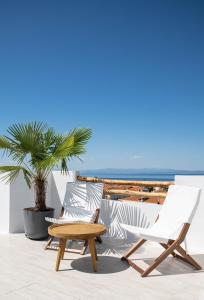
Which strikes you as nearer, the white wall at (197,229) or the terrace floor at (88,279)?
the terrace floor at (88,279)

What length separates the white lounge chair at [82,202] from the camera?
5004mm

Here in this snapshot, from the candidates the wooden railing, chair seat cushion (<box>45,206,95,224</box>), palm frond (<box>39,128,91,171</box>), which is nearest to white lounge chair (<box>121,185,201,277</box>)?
the wooden railing

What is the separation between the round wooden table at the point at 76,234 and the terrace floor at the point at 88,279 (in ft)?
0.65

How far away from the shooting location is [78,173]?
5.93 meters

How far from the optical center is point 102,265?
381cm

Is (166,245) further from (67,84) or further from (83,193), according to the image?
(67,84)

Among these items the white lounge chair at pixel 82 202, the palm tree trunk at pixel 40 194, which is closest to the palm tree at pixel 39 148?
the palm tree trunk at pixel 40 194

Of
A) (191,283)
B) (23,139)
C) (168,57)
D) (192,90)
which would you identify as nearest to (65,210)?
(23,139)

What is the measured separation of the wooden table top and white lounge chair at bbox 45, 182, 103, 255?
0.70m

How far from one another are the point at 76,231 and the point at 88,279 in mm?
613

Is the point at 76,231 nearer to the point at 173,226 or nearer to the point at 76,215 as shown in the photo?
the point at 173,226

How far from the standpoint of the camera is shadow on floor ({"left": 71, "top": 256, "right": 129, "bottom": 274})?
3618 mm

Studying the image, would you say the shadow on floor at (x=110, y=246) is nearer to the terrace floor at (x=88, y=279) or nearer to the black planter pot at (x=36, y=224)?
the terrace floor at (x=88, y=279)

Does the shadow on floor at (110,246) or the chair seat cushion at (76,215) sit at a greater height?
the chair seat cushion at (76,215)
